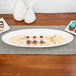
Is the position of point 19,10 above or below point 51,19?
above

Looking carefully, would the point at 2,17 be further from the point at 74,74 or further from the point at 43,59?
the point at 74,74

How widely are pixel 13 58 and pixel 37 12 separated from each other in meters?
0.55

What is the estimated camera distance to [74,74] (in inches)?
31.5

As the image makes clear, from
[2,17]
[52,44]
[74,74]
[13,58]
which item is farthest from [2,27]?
[74,74]

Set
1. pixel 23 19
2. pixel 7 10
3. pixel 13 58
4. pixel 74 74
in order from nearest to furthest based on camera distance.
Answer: pixel 74 74 < pixel 13 58 < pixel 23 19 < pixel 7 10

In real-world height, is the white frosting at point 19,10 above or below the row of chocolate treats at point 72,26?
above

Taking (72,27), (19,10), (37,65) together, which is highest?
(19,10)

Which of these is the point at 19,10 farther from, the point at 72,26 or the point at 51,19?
the point at 72,26

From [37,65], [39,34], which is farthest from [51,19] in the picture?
[37,65]

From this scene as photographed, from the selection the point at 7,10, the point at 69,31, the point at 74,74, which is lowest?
the point at 74,74

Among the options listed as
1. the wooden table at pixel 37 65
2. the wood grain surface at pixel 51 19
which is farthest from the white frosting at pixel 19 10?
the wooden table at pixel 37 65

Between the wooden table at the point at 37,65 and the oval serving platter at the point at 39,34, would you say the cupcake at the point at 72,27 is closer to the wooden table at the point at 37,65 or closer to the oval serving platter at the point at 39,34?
the oval serving platter at the point at 39,34

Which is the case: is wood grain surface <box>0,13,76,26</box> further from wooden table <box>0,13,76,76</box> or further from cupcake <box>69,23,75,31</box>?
wooden table <box>0,13,76,76</box>

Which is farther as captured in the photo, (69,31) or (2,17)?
(2,17)
